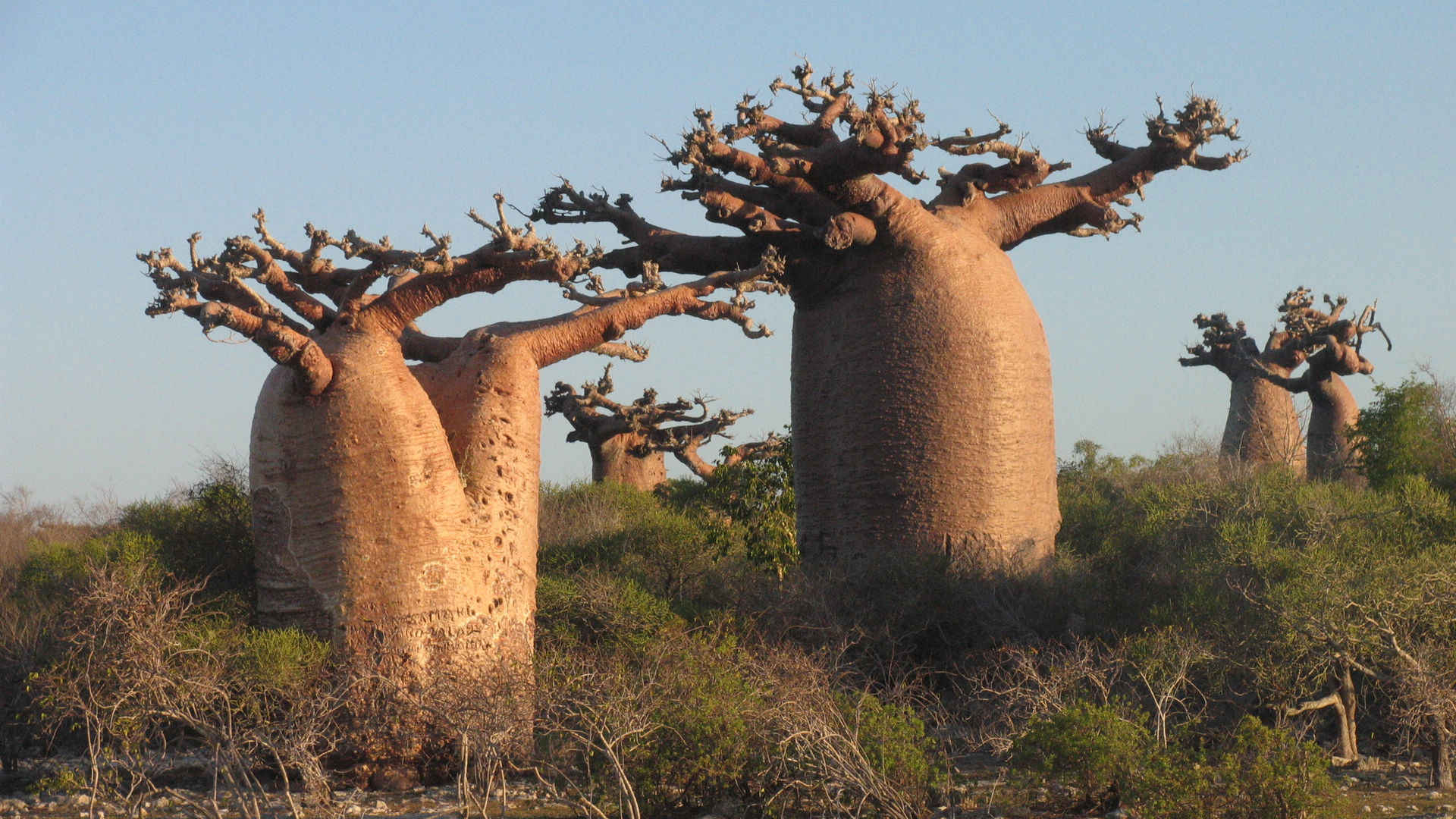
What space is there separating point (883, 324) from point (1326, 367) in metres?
10.4

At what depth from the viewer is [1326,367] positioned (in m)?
18.1

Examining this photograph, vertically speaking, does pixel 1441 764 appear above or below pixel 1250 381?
below

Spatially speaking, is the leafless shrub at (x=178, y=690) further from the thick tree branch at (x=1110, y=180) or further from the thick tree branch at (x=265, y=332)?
the thick tree branch at (x=1110, y=180)

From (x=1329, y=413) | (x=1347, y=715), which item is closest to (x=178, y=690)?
(x=1347, y=715)

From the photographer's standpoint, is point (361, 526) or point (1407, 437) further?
point (1407, 437)

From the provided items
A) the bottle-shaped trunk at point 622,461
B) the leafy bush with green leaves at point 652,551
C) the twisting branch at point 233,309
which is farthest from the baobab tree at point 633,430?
the twisting branch at point 233,309

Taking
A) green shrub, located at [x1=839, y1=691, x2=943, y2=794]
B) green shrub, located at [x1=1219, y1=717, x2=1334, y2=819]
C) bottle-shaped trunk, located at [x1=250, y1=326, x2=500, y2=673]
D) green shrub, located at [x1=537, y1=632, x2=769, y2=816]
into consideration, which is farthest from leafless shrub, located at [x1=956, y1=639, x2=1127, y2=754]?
bottle-shaped trunk, located at [x1=250, y1=326, x2=500, y2=673]

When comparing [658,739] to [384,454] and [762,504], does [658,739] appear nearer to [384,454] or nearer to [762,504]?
[384,454]

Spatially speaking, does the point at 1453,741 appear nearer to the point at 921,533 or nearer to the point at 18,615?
the point at 921,533

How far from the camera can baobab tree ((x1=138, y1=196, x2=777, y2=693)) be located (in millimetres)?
7551

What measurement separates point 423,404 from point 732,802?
2899 mm

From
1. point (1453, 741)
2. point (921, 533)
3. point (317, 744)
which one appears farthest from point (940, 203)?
point (317, 744)

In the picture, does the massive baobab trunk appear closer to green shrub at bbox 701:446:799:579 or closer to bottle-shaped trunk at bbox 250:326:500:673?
green shrub at bbox 701:446:799:579

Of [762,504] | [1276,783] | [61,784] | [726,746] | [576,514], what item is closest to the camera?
[1276,783]
